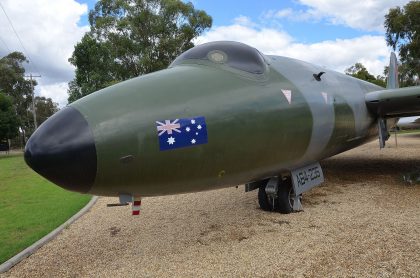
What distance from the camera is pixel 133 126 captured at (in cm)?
367

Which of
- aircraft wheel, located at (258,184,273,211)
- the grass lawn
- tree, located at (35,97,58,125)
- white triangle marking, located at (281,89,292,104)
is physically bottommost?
the grass lawn

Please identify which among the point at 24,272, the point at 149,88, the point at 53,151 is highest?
the point at 149,88

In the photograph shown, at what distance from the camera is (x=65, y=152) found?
3.42 m

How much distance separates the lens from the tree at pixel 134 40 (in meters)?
35.8

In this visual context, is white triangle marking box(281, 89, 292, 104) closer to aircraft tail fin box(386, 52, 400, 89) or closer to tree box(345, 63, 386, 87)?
aircraft tail fin box(386, 52, 400, 89)

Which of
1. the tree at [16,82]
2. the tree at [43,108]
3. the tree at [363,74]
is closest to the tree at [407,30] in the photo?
the tree at [363,74]

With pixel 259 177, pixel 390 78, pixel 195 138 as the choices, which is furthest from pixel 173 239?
pixel 390 78

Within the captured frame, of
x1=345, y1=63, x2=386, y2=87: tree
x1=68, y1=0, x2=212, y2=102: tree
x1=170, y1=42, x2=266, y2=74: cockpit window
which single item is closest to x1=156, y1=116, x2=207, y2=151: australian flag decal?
x1=170, y1=42, x2=266, y2=74: cockpit window

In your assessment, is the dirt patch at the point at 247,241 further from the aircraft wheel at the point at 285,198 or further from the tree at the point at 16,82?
the tree at the point at 16,82

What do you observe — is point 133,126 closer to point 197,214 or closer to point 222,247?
point 222,247

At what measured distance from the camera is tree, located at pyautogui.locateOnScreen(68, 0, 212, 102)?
117 ft

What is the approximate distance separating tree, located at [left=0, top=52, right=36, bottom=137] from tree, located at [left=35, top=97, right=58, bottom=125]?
9691 mm

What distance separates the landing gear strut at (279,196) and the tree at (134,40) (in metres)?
30.7

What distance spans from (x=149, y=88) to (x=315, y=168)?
11.9 ft
